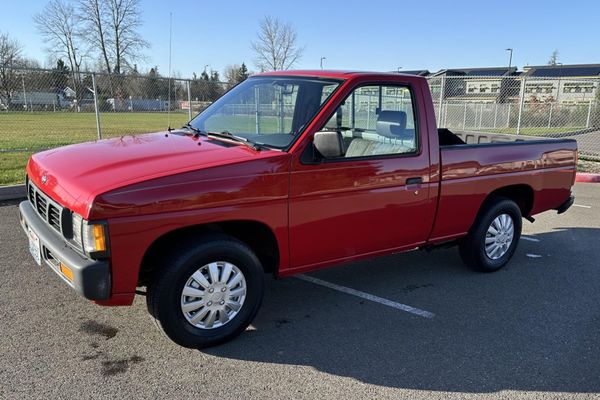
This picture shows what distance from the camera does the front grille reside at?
3233 millimetres

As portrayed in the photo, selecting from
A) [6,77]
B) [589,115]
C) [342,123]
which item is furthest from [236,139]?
[589,115]

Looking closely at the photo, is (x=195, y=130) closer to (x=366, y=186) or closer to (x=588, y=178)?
(x=366, y=186)

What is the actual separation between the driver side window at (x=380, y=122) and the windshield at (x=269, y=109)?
1.15ft

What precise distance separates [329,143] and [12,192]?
20.4 feet

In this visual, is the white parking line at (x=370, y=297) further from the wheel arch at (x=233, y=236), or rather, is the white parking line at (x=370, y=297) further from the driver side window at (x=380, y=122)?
the driver side window at (x=380, y=122)

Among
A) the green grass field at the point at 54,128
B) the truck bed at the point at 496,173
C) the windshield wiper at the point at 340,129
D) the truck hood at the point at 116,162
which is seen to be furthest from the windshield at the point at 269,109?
the green grass field at the point at 54,128

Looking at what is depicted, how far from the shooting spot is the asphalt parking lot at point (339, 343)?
10.0 ft

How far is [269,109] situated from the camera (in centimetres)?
431

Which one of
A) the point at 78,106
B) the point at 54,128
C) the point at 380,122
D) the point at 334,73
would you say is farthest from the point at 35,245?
the point at 54,128

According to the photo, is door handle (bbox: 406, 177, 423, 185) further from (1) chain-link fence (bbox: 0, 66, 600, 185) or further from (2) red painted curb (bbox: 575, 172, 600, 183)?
(2) red painted curb (bbox: 575, 172, 600, 183)

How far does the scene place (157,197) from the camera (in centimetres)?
301

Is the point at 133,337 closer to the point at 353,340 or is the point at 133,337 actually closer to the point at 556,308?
the point at 353,340

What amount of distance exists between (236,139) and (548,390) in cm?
276

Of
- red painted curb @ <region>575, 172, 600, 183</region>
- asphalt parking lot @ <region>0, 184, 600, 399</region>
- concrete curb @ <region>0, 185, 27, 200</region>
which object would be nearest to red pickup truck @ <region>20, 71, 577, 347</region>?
asphalt parking lot @ <region>0, 184, 600, 399</region>
